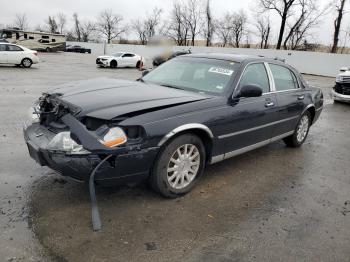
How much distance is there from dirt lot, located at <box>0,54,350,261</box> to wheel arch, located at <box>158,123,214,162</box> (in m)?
0.55

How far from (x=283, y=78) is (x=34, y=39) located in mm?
43728

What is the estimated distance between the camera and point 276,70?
546cm

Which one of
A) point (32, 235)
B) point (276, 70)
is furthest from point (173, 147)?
point (276, 70)

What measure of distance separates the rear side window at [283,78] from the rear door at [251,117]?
0.82ft

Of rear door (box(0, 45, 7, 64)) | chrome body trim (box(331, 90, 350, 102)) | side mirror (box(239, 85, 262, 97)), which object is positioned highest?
side mirror (box(239, 85, 262, 97))

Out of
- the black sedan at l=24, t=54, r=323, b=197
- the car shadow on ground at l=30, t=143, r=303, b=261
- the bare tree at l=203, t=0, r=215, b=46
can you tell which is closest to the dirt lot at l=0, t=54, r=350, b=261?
the car shadow on ground at l=30, t=143, r=303, b=261

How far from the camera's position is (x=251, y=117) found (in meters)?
4.64

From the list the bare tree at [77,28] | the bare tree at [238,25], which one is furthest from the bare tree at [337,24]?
the bare tree at [77,28]

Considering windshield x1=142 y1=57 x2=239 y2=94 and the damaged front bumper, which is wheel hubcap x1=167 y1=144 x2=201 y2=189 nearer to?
the damaged front bumper

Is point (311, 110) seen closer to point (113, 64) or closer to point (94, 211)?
point (94, 211)

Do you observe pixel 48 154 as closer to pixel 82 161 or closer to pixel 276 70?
pixel 82 161

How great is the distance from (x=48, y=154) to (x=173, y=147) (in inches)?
49.8

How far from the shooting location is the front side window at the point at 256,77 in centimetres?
473

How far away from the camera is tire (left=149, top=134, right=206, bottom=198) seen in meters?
3.68
